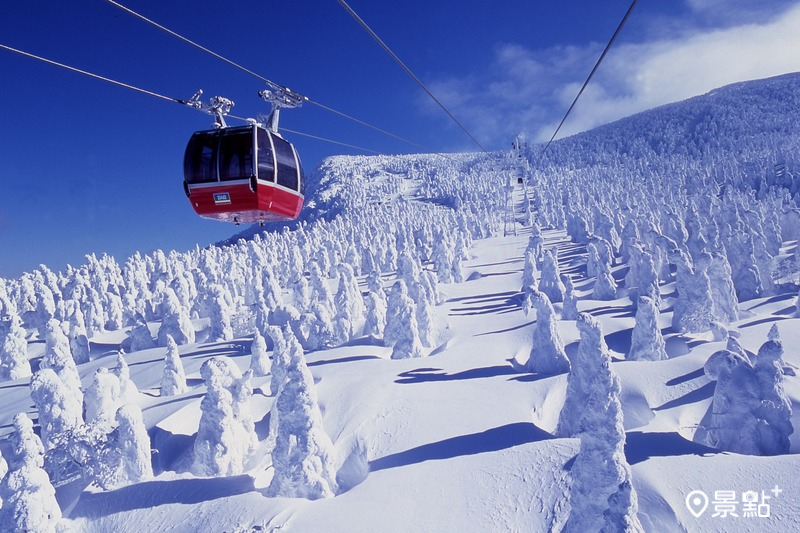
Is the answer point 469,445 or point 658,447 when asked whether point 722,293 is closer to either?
point 658,447

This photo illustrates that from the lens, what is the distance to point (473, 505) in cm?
1325

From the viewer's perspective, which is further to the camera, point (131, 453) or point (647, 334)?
point (647, 334)

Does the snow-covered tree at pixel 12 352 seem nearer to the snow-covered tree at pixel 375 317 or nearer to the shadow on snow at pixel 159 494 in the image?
the snow-covered tree at pixel 375 317

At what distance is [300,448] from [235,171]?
10.3m

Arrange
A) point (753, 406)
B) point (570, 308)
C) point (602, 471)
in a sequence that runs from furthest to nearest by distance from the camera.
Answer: point (570, 308), point (753, 406), point (602, 471)

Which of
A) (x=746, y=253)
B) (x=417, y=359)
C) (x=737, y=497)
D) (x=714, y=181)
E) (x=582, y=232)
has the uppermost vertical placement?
(x=714, y=181)

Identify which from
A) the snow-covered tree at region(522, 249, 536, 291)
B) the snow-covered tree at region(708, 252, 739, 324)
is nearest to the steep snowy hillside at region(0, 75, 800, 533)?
the snow-covered tree at region(708, 252, 739, 324)

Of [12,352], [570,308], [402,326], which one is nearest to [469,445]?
[402,326]

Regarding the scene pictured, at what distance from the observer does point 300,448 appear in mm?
15625

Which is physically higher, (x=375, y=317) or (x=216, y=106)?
(x=216, y=106)

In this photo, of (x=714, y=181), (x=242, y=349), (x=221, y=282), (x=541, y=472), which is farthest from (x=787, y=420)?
(x=714, y=181)

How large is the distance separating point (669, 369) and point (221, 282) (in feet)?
212

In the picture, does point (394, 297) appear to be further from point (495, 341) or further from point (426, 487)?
point (426, 487)

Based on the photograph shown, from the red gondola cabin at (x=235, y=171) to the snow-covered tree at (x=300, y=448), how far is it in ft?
24.5
